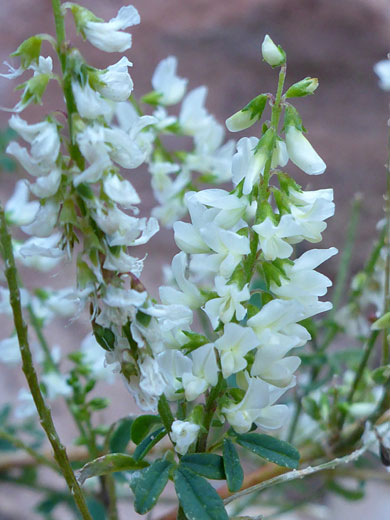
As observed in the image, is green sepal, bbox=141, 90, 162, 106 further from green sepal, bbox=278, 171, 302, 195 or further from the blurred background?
the blurred background

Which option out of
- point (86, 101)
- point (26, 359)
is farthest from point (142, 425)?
point (86, 101)

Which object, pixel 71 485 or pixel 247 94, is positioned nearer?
pixel 71 485

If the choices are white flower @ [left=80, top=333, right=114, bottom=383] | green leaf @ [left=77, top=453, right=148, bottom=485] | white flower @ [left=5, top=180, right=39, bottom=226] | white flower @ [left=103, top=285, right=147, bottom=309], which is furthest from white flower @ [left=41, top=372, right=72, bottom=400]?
white flower @ [left=103, top=285, right=147, bottom=309]

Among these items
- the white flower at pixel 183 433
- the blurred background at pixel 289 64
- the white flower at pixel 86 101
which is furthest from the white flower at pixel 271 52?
the blurred background at pixel 289 64

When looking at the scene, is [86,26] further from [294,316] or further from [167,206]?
[167,206]

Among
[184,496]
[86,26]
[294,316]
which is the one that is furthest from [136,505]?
[86,26]

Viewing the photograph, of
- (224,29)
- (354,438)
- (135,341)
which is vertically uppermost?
(224,29)

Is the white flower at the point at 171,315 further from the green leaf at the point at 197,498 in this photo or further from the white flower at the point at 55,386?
the white flower at the point at 55,386
